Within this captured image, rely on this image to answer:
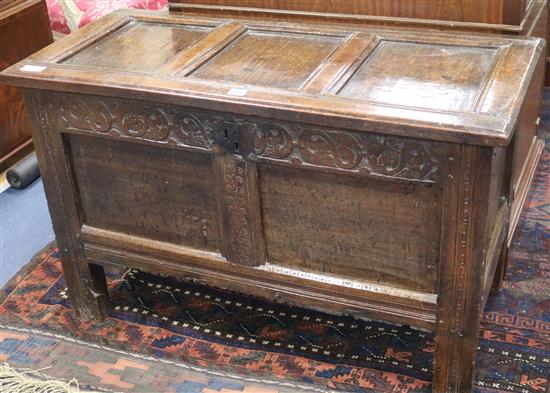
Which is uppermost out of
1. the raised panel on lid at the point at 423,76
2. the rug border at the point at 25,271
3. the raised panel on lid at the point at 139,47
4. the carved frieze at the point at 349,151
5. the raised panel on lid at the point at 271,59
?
the raised panel on lid at the point at 139,47

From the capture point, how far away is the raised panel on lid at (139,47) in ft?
7.34

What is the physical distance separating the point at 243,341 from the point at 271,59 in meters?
0.87

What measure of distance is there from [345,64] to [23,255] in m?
1.55

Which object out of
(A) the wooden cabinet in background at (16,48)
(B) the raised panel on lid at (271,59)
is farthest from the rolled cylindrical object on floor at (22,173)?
(B) the raised panel on lid at (271,59)

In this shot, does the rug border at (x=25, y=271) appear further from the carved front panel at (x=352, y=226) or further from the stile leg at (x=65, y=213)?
the carved front panel at (x=352, y=226)

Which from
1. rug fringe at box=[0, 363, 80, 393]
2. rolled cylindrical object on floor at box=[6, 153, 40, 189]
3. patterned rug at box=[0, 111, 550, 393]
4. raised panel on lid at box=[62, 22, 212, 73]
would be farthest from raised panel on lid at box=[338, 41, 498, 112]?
rolled cylindrical object on floor at box=[6, 153, 40, 189]

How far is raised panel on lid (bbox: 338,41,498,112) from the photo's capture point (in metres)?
1.91

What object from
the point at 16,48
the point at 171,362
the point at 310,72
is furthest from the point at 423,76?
the point at 16,48

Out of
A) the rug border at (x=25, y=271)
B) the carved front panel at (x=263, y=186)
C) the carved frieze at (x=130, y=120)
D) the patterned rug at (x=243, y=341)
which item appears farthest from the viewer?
the rug border at (x=25, y=271)

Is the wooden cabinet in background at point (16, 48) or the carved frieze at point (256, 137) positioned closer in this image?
the carved frieze at point (256, 137)

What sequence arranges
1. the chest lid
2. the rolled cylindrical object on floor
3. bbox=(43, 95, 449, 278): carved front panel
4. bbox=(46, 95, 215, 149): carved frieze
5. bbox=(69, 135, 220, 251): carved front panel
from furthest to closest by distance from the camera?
1. the rolled cylindrical object on floor
2. bbox=(69, 135, 220, 251): carved front panel
3. bbox=(46, 95, 215, 149): carved frieze
4. bbox=(43, 95, 449, 278): carved front panel
5. the chest lid

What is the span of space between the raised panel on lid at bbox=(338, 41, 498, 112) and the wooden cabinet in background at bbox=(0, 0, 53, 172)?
6.20 ft

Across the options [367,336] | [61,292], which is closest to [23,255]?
[61,292]

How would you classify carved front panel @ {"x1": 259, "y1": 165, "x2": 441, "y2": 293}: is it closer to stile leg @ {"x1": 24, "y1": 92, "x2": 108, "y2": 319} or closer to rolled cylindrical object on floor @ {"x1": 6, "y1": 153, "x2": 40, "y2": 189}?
stile leg @ {"x1": 24, "y1": 92, "x2": 108, "y2": 319}
